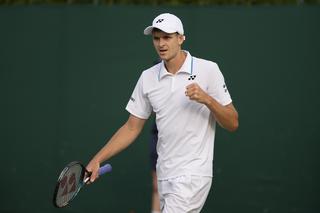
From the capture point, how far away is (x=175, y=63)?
4758 millimetres

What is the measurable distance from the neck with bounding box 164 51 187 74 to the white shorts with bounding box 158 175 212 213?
2.23ft

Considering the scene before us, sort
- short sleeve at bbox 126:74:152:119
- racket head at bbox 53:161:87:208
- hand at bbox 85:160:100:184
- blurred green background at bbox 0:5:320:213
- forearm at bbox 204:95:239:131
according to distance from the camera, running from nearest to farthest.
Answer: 1. forearm at bbox 204:95:239:131
2. racket head at bbox 53:161:87:208
3. hand at bbox 85:160:100:184
4. short sleeve at bbox 126:74:152:119
5. blurred green background at bbox 0:5:320:213

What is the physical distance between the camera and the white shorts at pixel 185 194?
461 cm

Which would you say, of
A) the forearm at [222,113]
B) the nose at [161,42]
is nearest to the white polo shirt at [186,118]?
the forearm at [222,113]

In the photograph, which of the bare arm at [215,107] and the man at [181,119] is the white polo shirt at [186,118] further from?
the bare arm at [215,107]

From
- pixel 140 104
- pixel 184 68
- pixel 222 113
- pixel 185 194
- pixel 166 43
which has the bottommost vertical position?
pixel 185 194

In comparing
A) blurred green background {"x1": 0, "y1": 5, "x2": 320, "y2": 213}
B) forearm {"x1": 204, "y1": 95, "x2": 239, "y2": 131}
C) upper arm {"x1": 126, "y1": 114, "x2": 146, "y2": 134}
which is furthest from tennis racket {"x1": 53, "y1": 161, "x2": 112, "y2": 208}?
blurred green background {"x1": 0, "y1": 5, "x2": 320, "y2": 213}

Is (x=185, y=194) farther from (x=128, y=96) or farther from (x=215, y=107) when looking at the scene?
(x=128, y=96)

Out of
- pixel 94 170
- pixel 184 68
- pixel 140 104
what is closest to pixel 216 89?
pixel 184 68

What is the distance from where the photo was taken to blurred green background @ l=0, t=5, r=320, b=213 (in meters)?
7.08

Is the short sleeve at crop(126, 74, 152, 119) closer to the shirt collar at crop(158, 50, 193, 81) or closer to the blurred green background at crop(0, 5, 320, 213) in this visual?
the shirt collar at crop(158, 50, 193, 81)

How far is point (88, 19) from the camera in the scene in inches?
294

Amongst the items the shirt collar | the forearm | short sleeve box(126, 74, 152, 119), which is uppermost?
the shirt collar

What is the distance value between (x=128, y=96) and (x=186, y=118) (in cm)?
274
